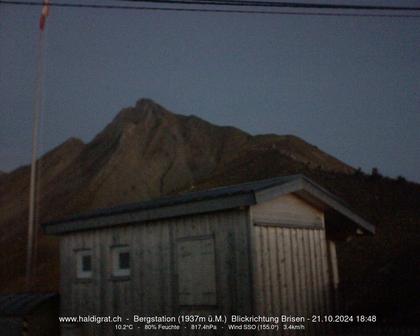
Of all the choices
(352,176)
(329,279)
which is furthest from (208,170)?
(329,279)

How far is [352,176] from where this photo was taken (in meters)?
37.6

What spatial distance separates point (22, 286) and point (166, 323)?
2578 cm

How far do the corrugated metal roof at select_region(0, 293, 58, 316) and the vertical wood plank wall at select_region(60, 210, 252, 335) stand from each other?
597mm

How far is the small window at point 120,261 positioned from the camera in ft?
40.0

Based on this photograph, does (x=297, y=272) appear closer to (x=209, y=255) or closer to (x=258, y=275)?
(x=258, y=275)

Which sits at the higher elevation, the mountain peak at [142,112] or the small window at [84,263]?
the mountain peak at [142,112]

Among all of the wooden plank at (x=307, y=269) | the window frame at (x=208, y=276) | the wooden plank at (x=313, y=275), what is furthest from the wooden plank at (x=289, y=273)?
the window frame at (x=208, y=276)

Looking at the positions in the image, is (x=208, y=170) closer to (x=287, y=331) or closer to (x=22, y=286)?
(x=22, y=286)

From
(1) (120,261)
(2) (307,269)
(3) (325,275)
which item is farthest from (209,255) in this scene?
(3) (325,275)

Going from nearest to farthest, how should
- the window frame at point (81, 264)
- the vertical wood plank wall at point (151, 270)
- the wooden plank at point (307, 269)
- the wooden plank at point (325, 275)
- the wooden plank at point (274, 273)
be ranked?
the vertical wood plank wall at point (151, 270)
the wooden plank at point (274, 273)
the wooden plank at point (307, 269)
the wooden plank at point (325, 275)
the window frame at point (81, 264)

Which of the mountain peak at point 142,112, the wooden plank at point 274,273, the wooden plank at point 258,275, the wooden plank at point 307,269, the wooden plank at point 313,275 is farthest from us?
the mountain peak at point 142,112

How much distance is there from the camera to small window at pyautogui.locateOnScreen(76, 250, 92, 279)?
13031mm

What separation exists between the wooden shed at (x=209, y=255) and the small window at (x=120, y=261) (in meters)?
0.02

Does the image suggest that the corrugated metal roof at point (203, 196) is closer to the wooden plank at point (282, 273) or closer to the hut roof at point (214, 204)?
the hut roof at point (214, 204)
